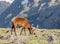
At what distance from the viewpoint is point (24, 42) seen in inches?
704

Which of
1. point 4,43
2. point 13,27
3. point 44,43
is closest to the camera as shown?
point 4,43

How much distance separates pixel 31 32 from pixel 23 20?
1831 mm

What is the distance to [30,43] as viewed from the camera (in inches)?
697

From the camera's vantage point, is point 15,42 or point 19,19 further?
point 19,19

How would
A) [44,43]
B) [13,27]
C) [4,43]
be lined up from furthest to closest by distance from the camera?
[13,27], [44,43], [4,43]

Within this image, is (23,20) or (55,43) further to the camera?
(23,20)

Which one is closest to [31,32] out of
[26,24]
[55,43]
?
[26,24]

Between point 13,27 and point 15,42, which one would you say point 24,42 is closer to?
point 15,42

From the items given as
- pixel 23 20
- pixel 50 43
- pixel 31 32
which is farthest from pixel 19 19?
pixel 50 43

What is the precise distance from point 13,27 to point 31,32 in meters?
2.60

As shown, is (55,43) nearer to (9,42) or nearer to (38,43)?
(38,43)

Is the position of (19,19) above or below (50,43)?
above

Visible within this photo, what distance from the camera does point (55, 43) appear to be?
62.2 feet

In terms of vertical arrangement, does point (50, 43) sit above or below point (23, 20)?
below
